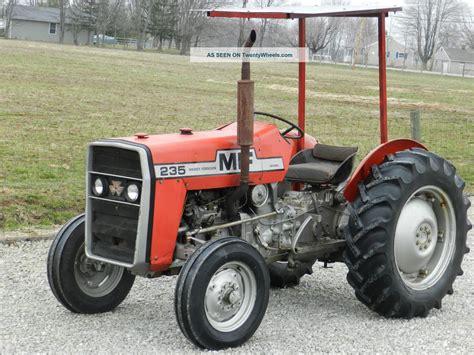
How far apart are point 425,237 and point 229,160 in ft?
5.50

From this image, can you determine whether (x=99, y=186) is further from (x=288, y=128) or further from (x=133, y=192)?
(x=288, y=128)

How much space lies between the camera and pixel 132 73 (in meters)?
33.2

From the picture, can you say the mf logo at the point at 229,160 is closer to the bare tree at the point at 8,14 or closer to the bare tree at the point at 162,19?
the bare tree at the point at 162,19

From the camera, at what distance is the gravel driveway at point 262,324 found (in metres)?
5.20

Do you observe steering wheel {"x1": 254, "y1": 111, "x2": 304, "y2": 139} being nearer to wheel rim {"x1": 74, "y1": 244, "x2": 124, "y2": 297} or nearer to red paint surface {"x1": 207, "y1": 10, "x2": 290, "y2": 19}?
red paint surface {"x1": 207, "y1": 10, "x2": 290, "y2": 19}

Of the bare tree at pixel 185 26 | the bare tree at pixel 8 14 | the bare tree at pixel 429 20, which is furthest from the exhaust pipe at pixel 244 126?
the bare tree at pixel 429 20

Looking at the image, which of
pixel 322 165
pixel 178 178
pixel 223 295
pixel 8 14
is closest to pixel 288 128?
pixel 322 165

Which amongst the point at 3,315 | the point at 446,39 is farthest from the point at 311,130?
the point at 446,39

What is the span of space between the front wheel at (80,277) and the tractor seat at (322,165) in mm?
1463

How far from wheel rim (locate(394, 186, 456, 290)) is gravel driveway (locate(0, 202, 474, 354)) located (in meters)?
0.31

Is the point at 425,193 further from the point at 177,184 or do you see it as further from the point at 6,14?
the point at 6,14

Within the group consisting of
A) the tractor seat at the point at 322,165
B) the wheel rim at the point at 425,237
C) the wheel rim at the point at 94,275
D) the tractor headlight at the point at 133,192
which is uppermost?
the tractor seat at the point at 322,165

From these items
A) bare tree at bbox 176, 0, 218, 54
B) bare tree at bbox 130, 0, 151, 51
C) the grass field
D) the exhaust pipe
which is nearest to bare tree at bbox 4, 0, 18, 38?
bare tree at bbox 130, 0, 151, 51

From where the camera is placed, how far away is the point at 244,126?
204 inches
